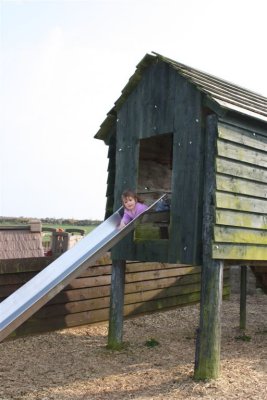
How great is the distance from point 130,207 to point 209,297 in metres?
1.66

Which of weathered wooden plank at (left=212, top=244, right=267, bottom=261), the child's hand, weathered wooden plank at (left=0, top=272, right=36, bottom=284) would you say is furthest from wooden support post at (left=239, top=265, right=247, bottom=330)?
weathered wooden plank at (left=0, top=272, right=36, bottom=284)

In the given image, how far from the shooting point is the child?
6.30 meters

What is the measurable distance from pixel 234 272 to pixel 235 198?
309 inches

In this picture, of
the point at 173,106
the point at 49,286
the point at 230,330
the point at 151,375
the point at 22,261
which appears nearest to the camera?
the point at 49,286

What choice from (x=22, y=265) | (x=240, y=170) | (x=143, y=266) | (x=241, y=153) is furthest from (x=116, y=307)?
(x=241, y=153)

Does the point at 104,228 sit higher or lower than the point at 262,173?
lower

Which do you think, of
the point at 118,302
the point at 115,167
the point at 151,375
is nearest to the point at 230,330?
the point at 118,302

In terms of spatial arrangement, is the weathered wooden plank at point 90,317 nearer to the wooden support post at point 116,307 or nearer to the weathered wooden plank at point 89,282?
the weathered wooden plank at point 89,282

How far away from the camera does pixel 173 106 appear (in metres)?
6.47

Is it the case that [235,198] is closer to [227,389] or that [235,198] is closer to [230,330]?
[227,389]

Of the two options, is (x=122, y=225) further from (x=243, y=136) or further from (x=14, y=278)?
(x=14, y=278)

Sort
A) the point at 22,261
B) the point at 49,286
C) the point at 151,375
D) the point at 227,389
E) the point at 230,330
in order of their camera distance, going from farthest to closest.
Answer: the point at 230,330
the point at 22,261
the point at 151,375
the point at 227,389
the point at 49,286

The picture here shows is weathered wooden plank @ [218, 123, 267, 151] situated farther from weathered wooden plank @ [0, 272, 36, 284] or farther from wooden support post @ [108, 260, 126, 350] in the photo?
weathered wooden plank @ [0, 272, 36, 284]

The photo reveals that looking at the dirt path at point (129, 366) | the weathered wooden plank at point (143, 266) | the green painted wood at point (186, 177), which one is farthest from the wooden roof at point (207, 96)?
the dirt path at point (129, 366)
